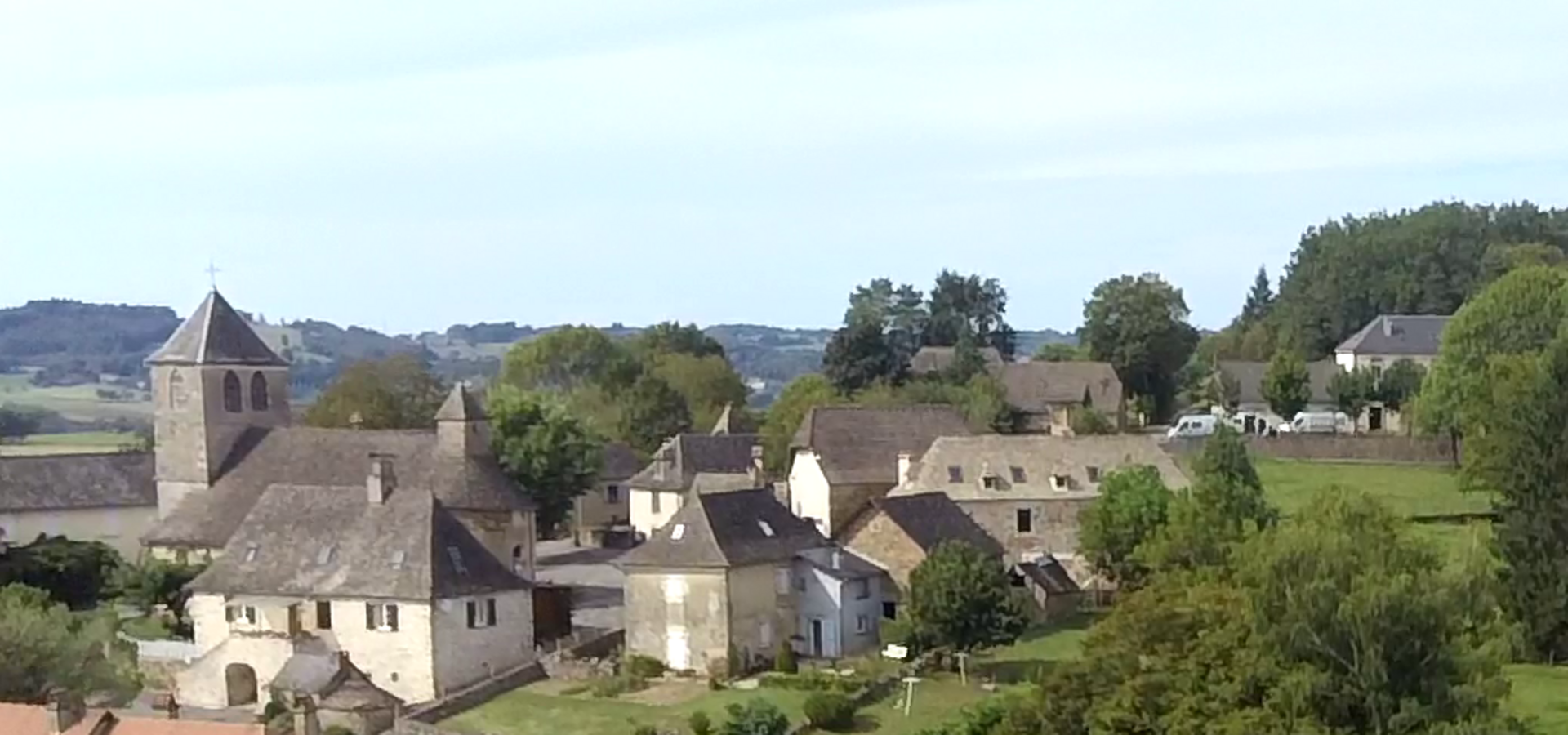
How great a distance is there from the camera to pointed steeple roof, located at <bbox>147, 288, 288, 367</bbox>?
68.8 meters

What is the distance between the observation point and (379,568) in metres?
53.3

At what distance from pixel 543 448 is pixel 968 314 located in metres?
53.8

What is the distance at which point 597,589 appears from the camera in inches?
2616

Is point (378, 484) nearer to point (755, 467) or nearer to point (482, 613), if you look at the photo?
point (482, 613)

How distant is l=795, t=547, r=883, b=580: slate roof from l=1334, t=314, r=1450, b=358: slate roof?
59.9 metres

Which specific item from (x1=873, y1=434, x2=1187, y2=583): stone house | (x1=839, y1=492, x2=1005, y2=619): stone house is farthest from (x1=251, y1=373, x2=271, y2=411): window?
(x1=873, y1=434, x2=1187, y2=583): stone house

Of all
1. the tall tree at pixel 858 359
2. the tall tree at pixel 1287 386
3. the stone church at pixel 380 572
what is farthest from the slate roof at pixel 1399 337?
the stone church at pixel 380 572

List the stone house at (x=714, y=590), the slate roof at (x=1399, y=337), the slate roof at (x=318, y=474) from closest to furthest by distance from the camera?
the stone house at (x=714, y=590) → the slate roof at (x=318, y=474) → the slate roof at (x=1399, y=337)

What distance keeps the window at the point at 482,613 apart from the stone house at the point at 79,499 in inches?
988

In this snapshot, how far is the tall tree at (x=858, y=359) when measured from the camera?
336 feet

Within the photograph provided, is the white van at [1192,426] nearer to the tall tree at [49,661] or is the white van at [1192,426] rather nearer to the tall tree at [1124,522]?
the tall tree at [1124,522]

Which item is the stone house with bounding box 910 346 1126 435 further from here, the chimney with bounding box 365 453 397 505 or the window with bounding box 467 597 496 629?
the window with bounding box 467 597 496 629

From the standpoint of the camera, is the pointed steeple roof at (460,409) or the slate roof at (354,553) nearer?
the slate roof at (354,553)

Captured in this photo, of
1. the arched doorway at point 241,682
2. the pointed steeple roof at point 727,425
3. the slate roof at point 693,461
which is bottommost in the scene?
the arched doorway at point 241,682
